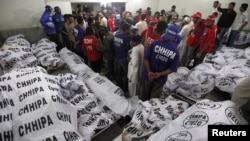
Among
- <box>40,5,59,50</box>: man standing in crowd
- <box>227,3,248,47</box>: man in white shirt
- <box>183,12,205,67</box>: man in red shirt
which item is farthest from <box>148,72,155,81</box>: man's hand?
<box>227,3,248,47</box>: man in white shirt

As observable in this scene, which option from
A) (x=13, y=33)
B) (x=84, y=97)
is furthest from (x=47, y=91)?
(x=13, y=33)

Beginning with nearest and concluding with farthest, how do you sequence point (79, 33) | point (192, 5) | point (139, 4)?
point (79, 33)
point (192, 5)
point (139, 4)

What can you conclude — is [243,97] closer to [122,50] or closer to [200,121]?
[200,121]

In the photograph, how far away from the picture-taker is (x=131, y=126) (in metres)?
1.58

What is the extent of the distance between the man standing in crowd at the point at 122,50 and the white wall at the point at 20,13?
13.2ft

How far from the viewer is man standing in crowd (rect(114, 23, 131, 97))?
2510 millimetres

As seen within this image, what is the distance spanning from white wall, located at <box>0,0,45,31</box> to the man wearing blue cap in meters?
4.79

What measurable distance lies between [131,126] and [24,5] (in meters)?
5.40

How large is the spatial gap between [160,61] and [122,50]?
33.6 inches

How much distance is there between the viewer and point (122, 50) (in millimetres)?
2637

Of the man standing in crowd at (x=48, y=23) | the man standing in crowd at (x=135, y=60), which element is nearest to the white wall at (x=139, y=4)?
the man standing in crowd at (x=48, y=23)

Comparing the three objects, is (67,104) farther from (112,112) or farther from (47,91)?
(112,112)

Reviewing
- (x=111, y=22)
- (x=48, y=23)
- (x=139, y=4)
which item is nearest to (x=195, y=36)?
(x=111, y=22)

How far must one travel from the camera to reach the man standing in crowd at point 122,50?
2510 mm
